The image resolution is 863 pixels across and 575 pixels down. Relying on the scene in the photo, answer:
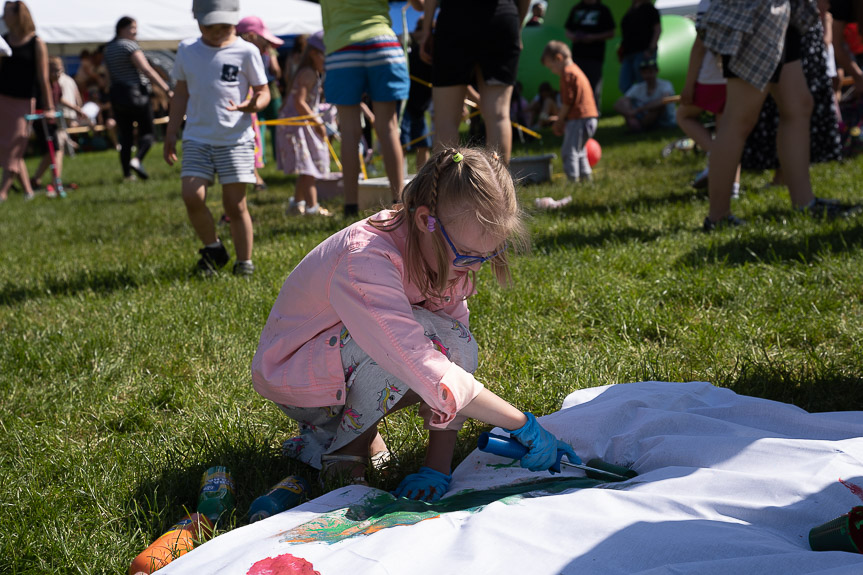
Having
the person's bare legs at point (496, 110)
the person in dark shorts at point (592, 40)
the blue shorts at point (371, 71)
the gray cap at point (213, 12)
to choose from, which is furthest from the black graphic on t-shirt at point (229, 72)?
the person in dark shorts at point (592, 40)

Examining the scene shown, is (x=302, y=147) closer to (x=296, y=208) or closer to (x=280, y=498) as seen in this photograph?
(x=296, y=208)

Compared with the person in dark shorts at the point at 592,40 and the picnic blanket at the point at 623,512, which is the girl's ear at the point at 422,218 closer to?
the picnic blanket at the point at 623,512

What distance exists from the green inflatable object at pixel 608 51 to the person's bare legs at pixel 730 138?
9.27m

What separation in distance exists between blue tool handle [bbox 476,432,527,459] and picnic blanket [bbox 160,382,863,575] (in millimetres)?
88

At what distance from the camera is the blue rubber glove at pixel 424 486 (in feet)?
5.85

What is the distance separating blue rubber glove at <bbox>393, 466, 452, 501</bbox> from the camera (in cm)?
178

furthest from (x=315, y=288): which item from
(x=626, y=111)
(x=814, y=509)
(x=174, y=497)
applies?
(x=626, y=111)

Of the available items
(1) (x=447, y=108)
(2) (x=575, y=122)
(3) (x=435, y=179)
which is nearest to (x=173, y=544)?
(3) (x=435, y=179)

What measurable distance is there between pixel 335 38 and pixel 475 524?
396 centimetres

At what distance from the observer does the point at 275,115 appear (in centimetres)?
885

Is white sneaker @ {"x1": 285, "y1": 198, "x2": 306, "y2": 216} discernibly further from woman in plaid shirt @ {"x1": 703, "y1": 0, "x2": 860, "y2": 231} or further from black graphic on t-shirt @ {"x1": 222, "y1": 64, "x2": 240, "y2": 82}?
A: woman in plaid shirt @ {"x1": 703, "y1": 0, "x2": 860, "y2": 231}

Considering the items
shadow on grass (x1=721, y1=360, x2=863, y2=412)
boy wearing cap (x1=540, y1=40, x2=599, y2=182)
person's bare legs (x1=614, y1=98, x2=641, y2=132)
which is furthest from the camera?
person's bare legs (x1=614, y1=98, x2=641, y2=132)

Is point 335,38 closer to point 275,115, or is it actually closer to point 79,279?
point 79,279

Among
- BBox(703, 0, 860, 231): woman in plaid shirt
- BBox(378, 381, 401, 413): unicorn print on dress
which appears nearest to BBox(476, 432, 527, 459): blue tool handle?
BBox(378, 381, 401, 413): unicorn print on dress
